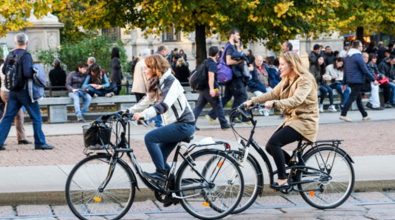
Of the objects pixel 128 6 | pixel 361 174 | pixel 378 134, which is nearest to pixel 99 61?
pixel 128 6

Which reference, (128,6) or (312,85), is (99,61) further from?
(312,85)

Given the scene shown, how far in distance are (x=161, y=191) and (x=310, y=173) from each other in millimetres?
1664

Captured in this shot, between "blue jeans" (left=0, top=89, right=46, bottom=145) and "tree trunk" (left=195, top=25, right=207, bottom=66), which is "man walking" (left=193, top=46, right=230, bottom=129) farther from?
"tree trunk" (left=195, top=25, right=207, bottom=66)

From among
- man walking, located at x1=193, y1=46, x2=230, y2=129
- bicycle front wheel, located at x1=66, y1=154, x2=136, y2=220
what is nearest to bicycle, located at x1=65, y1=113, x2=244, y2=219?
bicycle front wheel, located at x1=66, y1=154, x2=136, y2=220

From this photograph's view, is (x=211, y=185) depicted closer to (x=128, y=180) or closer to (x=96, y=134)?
(x=128, y=180)

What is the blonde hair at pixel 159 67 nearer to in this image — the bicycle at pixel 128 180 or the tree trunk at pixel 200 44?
the bicycle at pixel 128 180

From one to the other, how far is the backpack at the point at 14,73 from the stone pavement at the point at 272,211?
4.42 meters

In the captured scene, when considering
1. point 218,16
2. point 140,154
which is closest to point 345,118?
point 218,16

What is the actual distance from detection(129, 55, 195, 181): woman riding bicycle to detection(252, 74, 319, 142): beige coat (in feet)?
2.69

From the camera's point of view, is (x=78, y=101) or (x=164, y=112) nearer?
(x=164, y=112)

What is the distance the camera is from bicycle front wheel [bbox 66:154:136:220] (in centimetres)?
919

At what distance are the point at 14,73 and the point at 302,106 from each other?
6.18m

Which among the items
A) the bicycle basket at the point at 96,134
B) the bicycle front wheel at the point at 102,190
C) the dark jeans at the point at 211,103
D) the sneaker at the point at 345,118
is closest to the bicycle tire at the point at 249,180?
the bicycle front wheel at the point at 102,190

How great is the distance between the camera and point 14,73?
14672mm
